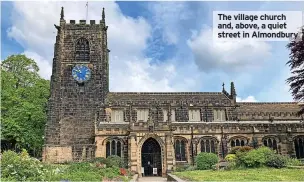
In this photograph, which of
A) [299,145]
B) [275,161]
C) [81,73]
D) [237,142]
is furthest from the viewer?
[81,73]

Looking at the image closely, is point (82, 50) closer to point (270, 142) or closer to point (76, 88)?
point (76, 88)

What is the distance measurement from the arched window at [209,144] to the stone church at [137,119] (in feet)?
0.36

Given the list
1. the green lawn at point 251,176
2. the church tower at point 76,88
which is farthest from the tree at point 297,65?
the church tower at point 76,88

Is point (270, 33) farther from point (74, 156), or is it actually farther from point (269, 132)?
point (74, 156)

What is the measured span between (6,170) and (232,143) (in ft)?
93.7

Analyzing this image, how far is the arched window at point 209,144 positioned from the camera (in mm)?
36531

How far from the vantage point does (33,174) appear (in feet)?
42.6

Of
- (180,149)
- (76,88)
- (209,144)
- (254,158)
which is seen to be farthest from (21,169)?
(76,88)

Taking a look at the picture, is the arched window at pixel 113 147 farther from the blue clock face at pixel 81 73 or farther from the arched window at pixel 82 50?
the arched window at pixel 82 50

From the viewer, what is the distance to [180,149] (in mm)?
36312

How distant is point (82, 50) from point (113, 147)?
13.9 meters

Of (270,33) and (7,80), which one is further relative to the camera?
(7,80)

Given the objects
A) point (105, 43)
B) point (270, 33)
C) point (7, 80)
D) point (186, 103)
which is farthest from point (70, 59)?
point (270, 33)

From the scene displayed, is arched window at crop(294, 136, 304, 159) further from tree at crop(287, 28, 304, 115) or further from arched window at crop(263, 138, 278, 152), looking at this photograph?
tree at crop(287, 28, 304, 115)
